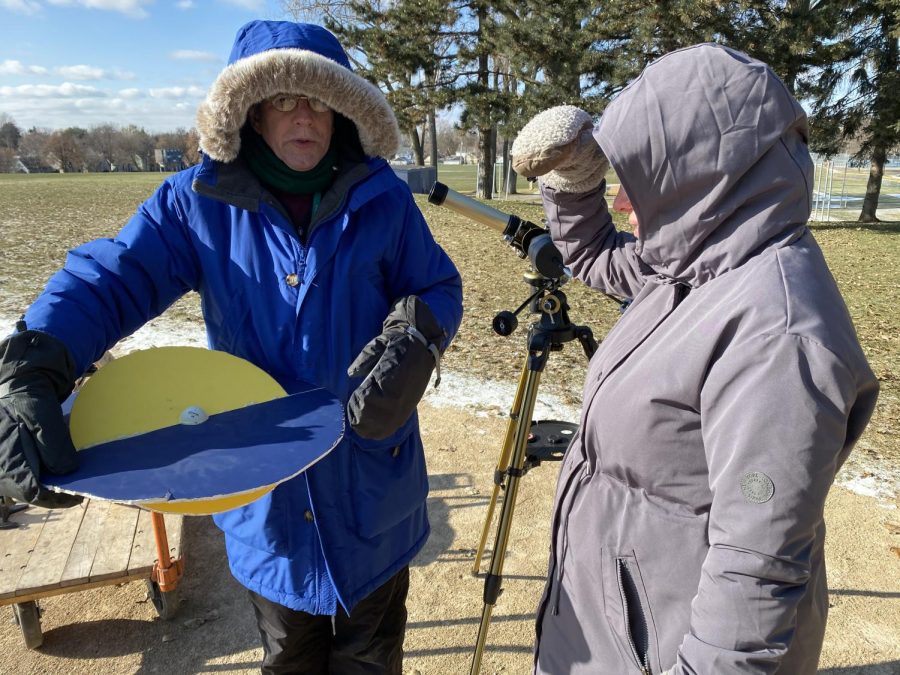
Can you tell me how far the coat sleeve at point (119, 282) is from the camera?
137 cm

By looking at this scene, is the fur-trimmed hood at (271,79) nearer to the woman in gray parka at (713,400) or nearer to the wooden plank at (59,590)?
the woman in gray parka at (713,400)

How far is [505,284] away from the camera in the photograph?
8812 millimetres

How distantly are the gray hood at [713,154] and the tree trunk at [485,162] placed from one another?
2031 centimetres

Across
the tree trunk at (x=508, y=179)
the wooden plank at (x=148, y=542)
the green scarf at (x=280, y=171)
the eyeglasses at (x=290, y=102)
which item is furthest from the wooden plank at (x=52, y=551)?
the tree trunk at (x=508, y=179)

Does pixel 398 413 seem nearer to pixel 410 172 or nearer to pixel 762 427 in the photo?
pixel 762 427

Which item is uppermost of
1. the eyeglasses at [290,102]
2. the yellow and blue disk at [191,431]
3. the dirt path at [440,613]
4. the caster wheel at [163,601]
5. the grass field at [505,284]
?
the eyeglasses at [290,102]

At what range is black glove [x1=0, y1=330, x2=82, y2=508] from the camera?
1.15 m

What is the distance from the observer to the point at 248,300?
5.36 feet

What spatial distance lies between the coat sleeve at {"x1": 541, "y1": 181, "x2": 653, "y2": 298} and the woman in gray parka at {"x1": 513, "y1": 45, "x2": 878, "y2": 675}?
0.48m

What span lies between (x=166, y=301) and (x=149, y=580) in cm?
155

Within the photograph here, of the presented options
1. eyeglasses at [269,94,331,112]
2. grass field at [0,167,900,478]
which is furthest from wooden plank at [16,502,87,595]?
grass field at [0,167,900,478]

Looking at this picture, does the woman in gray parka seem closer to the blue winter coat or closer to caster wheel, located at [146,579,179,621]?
the blue winter coat

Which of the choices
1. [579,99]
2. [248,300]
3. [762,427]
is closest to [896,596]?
[762,427]

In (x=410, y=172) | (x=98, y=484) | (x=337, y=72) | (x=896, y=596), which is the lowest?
(x=896, y=596)
